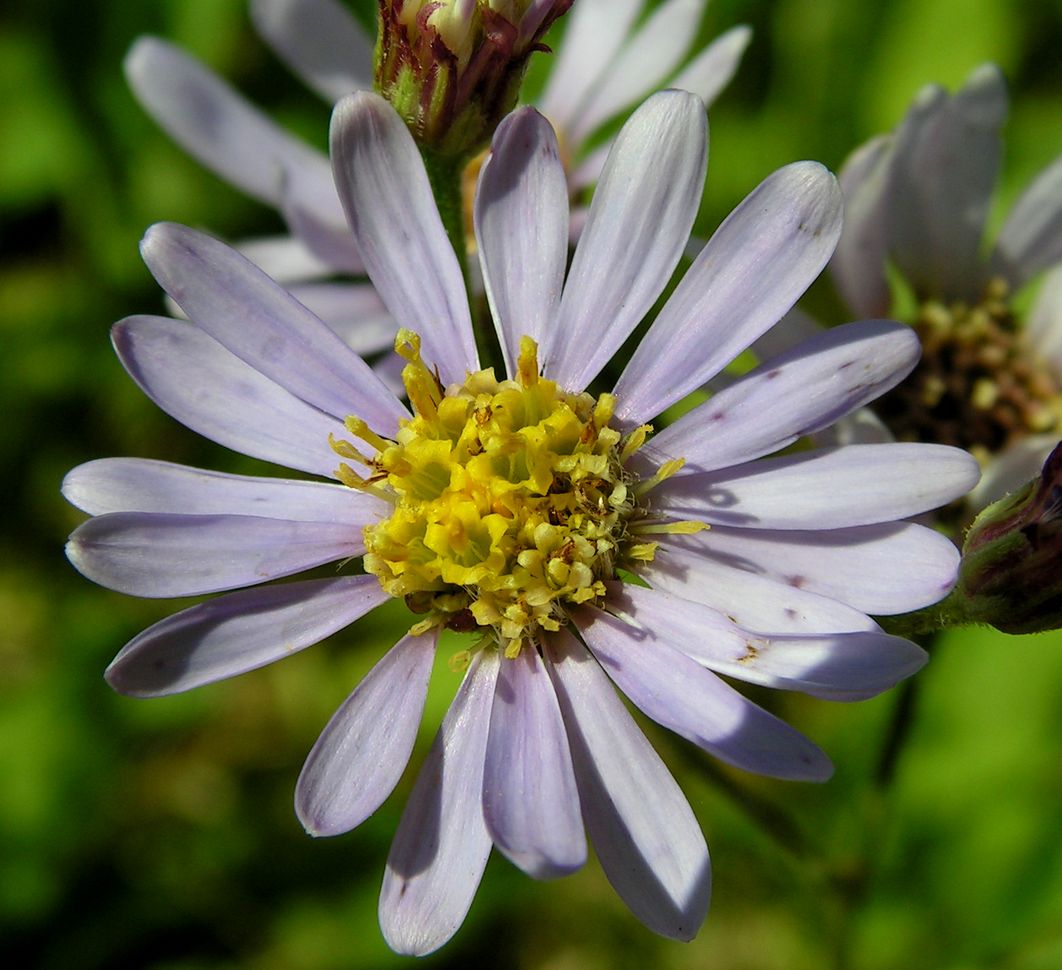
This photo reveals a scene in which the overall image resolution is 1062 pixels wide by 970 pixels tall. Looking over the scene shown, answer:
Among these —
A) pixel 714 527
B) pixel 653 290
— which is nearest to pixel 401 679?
pixel 714 527

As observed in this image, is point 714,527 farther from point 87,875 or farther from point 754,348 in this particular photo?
point 87,875

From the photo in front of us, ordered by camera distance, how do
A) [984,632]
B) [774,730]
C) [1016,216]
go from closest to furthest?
1. [774,730]
2. [1016,216]
3. [984,632]

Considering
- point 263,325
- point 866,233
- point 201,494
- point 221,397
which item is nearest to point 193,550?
point 201,494

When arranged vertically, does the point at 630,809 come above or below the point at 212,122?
below

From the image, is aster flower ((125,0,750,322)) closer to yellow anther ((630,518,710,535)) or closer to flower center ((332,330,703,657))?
flower center ((332,330,703,657))

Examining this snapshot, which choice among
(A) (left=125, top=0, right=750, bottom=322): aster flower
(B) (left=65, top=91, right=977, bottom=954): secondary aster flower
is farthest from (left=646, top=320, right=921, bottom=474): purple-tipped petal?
(A) (left=125, top=0, right=750, bottom=322): aster flower

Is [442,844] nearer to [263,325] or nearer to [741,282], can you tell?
[263,325]
